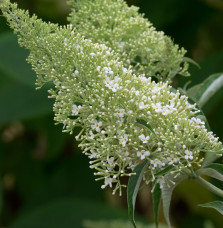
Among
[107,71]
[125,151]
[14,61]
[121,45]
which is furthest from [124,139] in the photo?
[14,61]

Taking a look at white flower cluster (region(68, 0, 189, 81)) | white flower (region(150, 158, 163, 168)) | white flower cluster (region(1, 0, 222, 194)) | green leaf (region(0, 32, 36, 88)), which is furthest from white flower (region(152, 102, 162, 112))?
green leaf (region(0, 32, 36, 88))

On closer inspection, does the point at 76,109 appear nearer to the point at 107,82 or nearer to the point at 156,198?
the point at 107,82

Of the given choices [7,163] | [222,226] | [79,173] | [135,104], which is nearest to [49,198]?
[79,173]

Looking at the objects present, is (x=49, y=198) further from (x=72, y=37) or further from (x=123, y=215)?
(x=72, y=37)

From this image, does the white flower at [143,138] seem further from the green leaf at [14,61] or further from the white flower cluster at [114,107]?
the green leaf at [14,61]

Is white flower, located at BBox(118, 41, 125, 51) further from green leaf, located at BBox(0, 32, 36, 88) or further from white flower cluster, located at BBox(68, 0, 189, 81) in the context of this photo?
green leaf, located at BBox(0, 32, 36, 88)

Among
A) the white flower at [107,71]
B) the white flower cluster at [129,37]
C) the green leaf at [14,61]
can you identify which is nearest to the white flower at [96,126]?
the white flower at [107,71]
